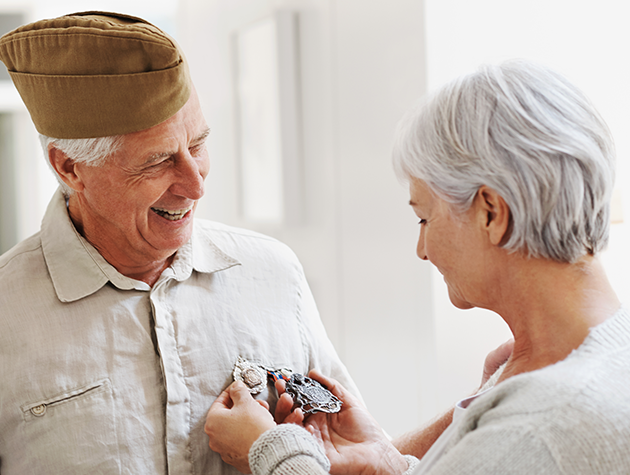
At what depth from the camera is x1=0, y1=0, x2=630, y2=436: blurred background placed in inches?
81.7

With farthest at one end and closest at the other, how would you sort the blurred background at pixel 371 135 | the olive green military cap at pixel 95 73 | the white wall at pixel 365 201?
the white wall at pixel 365 201 < the blurred background at pixel 371 135 < the olive green military cap at pixel 95 73

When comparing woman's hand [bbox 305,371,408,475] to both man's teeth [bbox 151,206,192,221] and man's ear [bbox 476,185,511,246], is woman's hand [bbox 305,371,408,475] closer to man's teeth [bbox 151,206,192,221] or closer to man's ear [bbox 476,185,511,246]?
man's teeth [bbox 151,206,192,221]

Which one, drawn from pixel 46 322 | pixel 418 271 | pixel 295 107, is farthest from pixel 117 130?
pixel 295 107

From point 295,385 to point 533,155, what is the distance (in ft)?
2.24

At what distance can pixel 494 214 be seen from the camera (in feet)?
3.05

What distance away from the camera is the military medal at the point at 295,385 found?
1263mm

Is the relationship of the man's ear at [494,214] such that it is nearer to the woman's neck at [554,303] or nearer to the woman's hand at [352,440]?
the woman's neck at [554,303]

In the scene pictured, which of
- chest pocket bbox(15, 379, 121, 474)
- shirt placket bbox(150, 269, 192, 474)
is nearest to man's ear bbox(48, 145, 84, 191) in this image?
shirt placket bbox(150, 269, 192, 474)

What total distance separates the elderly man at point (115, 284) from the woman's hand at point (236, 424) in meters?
0.04

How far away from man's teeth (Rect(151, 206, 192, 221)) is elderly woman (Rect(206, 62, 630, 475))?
0.50 m

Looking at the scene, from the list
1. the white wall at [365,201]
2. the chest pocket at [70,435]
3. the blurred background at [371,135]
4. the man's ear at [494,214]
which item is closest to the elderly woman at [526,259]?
the man's ear at [494,214]

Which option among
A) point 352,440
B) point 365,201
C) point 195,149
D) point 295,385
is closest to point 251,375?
point 295,385

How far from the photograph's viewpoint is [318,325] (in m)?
1.51

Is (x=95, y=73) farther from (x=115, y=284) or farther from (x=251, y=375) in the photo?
(x=251, y=375)
